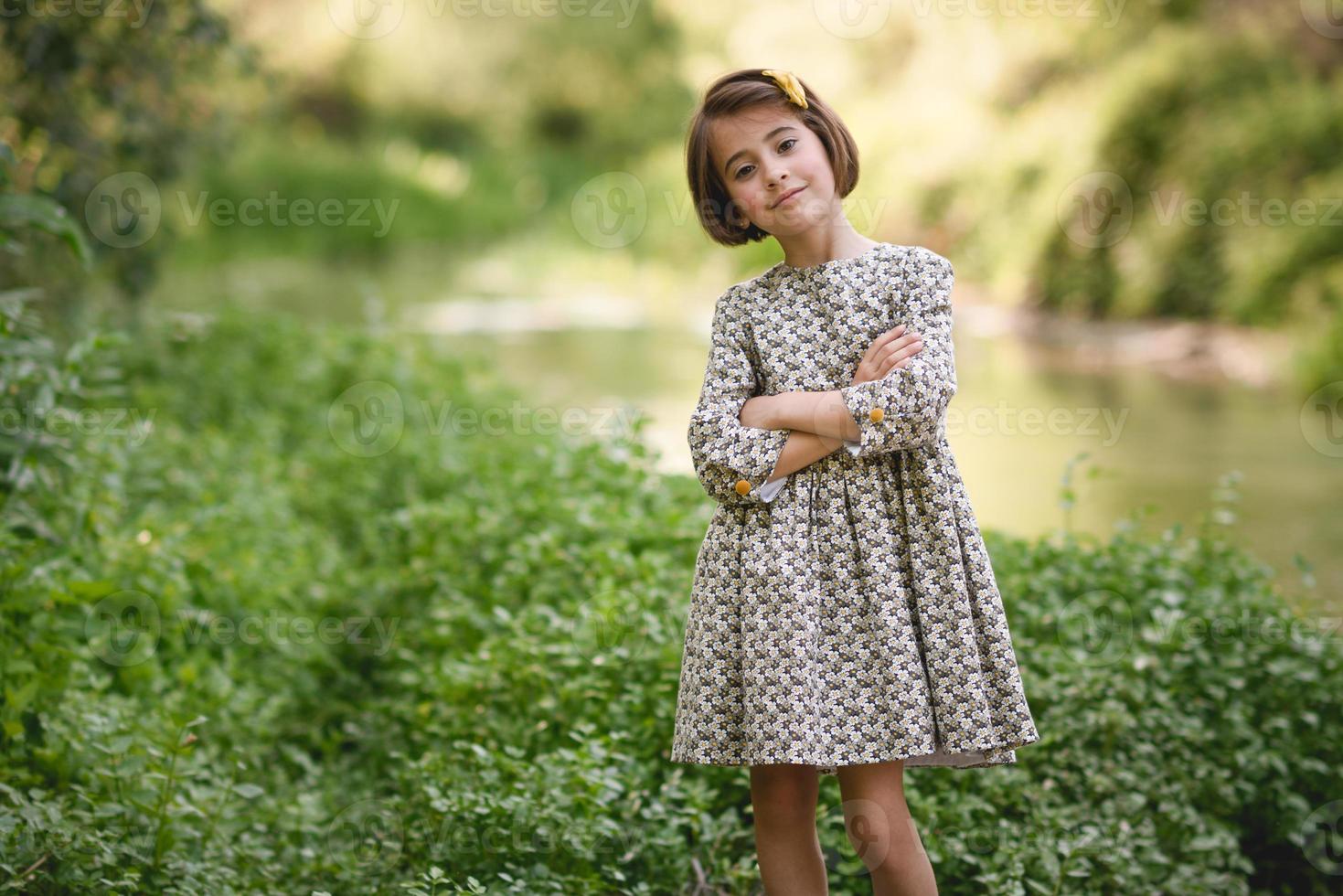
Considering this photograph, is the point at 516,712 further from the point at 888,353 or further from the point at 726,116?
the point at 726,116

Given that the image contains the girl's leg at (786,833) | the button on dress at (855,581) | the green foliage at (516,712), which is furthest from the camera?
the green foliage at (516,712)

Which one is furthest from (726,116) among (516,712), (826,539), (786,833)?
(516,712)

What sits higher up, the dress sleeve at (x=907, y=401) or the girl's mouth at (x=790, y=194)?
the girl's mouth at (x=790, y=194)

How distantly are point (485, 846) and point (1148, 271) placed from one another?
33.6 ft

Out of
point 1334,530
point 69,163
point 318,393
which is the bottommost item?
point 1334,530

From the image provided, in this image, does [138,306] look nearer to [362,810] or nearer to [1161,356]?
[362,810]

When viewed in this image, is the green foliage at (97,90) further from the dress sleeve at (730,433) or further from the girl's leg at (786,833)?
the girl's leg at (786,833)

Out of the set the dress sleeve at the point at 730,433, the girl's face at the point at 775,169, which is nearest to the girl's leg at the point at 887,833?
the dress sleeve at the point at 730,433

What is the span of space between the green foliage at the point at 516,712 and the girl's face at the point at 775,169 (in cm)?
115

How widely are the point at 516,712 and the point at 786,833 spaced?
1.11m

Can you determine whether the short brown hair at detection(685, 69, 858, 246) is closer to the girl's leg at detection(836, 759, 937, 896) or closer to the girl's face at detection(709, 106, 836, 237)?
the girl's face at detection(709, 106, 836, 237)

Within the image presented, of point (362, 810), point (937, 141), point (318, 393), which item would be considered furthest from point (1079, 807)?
point (937, 141)

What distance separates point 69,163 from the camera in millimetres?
6199

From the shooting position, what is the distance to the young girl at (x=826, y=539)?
87.7 inches
